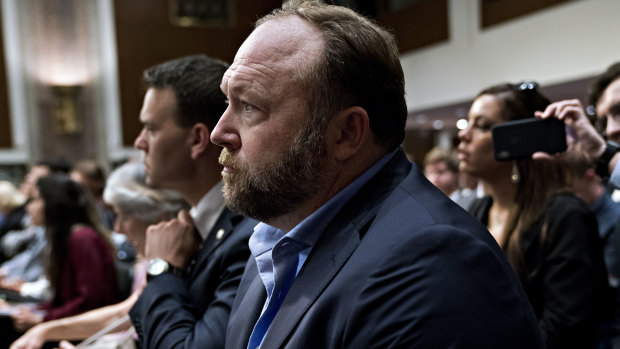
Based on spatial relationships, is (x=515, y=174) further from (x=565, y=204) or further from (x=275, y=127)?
(x=275, y=127)

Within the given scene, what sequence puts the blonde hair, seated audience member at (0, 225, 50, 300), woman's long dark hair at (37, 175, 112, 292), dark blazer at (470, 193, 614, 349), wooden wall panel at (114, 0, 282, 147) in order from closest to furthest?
dark blazer at (470, 193, 614, 349), woman's long dark hair at (37, 175, 112, 292), seated audience member at (0, 225, 50, 300), the blonde hair, wooden wall panel at (114, 0, 282, 147)

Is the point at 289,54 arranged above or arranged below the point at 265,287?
above

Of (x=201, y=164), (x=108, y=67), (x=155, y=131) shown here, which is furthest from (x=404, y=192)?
(x=108, y=67)

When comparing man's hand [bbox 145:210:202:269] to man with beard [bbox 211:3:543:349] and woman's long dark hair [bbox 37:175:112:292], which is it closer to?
man with beard [bbox 211:3:543:349]

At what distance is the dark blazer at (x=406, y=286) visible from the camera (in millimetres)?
879

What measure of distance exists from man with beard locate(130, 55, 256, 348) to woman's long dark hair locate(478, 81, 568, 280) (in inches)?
40.9

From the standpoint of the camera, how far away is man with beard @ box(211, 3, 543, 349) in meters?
0.92

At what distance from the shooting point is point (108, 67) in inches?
424

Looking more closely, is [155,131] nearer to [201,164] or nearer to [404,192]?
[201,164]

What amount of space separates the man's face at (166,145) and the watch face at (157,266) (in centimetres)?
28

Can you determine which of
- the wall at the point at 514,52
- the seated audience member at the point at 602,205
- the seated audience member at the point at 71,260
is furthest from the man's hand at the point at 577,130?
the wall at the point at 514,52

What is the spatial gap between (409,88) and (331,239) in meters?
9.67

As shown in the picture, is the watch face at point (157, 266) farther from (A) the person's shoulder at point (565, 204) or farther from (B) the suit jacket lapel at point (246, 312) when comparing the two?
(A) the person's shoulder at point (565, 204)

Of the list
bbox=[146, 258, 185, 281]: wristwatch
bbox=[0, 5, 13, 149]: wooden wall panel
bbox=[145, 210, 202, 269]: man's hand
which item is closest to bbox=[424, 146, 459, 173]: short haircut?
bbox=[145, 210, 202, 269]: man's hand
